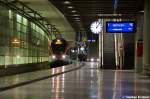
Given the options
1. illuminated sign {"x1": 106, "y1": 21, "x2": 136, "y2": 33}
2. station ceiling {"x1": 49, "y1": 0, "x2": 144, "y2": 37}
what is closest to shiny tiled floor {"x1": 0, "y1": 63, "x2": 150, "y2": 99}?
station ceiling {"x1": 49, "y1": 0, "x2": 144, "y2": 37}

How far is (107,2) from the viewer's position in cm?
3347

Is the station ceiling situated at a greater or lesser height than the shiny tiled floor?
greater

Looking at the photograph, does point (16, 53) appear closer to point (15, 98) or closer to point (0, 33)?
point (0, 33)

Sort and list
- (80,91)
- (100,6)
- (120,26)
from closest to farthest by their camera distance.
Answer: (80,91) → (100,6) → (120,26)

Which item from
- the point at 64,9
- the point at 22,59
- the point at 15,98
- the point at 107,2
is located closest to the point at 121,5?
the point at 107,2

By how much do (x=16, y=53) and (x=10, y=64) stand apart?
3371 millimetres

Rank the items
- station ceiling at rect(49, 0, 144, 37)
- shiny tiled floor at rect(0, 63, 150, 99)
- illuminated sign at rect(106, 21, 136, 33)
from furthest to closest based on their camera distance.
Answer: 1. illuminated sign at rect(106, 21, 136, 33)
2. station ceiling at rect(49, 0, 144, 37)
3. shiny tiled floor at rect(0, 63, 150, 99)

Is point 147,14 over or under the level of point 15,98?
over

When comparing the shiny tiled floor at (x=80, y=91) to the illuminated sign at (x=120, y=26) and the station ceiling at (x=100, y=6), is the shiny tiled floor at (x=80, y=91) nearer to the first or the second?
the station ceiling at (x=100, y=6)

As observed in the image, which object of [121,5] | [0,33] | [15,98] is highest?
[121,5]

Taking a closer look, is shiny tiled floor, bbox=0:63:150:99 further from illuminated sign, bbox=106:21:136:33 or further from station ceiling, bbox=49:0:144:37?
illuminated sign, bbox=106:21:136:33

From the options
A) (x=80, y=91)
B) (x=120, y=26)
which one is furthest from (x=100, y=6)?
(x=80, y=91)

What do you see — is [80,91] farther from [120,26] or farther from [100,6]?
[120,26]

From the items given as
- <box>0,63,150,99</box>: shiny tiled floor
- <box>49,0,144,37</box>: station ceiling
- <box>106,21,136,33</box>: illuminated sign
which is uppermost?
<box>49,0,144,37</box>: station ceiling
